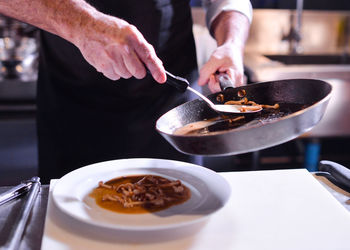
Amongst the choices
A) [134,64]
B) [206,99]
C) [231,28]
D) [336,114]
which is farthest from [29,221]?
[336,114]

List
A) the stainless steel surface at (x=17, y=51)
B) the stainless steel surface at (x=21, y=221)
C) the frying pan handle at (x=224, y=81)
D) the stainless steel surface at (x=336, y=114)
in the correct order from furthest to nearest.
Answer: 1. the stainless steel surface at (x=336, y=114)
2. the stainless steel surface at (x=17, y=51)
3. the frying pan handle at (x=224, y=81)
4. the stainless steel surface at (x=21, y=221)

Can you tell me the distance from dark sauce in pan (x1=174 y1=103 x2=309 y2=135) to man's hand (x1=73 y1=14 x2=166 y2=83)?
0.52 ft

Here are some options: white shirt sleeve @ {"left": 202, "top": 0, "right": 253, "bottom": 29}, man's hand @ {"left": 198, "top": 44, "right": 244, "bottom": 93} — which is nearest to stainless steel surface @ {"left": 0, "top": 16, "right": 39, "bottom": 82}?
white shirt sleeve @ {"left": 202, "top": 0, "right": 253, "bottom": 29}

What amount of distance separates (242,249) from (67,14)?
0.73 m

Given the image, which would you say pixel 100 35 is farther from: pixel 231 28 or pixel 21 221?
pixel 231 28

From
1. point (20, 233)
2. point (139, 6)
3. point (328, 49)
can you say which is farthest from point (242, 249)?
point (328, 49)

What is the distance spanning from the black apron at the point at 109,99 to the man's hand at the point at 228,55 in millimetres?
164

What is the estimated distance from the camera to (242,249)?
0.78 meters

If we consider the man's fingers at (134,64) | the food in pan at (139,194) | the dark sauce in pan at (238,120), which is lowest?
the food in pan at (139,194)

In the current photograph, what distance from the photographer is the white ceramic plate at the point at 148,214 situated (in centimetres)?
80

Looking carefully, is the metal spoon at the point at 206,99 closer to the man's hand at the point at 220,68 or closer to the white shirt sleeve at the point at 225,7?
the man's hand at the point at 220,68

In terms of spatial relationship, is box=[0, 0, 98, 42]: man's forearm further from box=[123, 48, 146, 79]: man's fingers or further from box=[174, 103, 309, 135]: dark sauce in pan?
box=[174, 103, 309, 135]: dark sauce in pan

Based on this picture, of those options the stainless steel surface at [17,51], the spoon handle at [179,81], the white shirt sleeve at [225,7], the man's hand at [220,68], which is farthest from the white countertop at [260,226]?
the stainless steel surface at [17,51]

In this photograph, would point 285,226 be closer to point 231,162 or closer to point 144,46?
point 144,46
